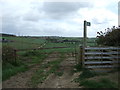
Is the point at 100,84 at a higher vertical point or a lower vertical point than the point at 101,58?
lower

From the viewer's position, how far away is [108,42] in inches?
613

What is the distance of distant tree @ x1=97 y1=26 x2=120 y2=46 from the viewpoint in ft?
47.3

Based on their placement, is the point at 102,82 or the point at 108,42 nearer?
the point at 102,82

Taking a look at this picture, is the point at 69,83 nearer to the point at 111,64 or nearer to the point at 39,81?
the point at 39,81

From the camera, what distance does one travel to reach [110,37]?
1510 centimetres

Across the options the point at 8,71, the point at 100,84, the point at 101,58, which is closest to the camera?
the point at 100,84

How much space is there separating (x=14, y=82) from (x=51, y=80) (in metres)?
1.65

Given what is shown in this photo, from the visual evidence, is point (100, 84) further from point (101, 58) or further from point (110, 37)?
point (110, 37)

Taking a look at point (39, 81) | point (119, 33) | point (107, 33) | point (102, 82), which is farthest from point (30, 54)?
point (102, 82)

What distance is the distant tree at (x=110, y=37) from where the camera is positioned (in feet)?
47.3

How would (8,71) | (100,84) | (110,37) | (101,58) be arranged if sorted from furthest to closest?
(110,37) → (101,58) → (8,71) → (100,84)

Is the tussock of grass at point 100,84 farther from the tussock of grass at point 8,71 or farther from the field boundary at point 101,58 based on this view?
the tussock of grass at point 8,71

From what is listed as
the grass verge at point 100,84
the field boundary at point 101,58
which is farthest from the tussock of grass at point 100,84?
the field boundary at point 101,58

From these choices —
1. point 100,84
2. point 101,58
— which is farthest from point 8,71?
point 100,84
